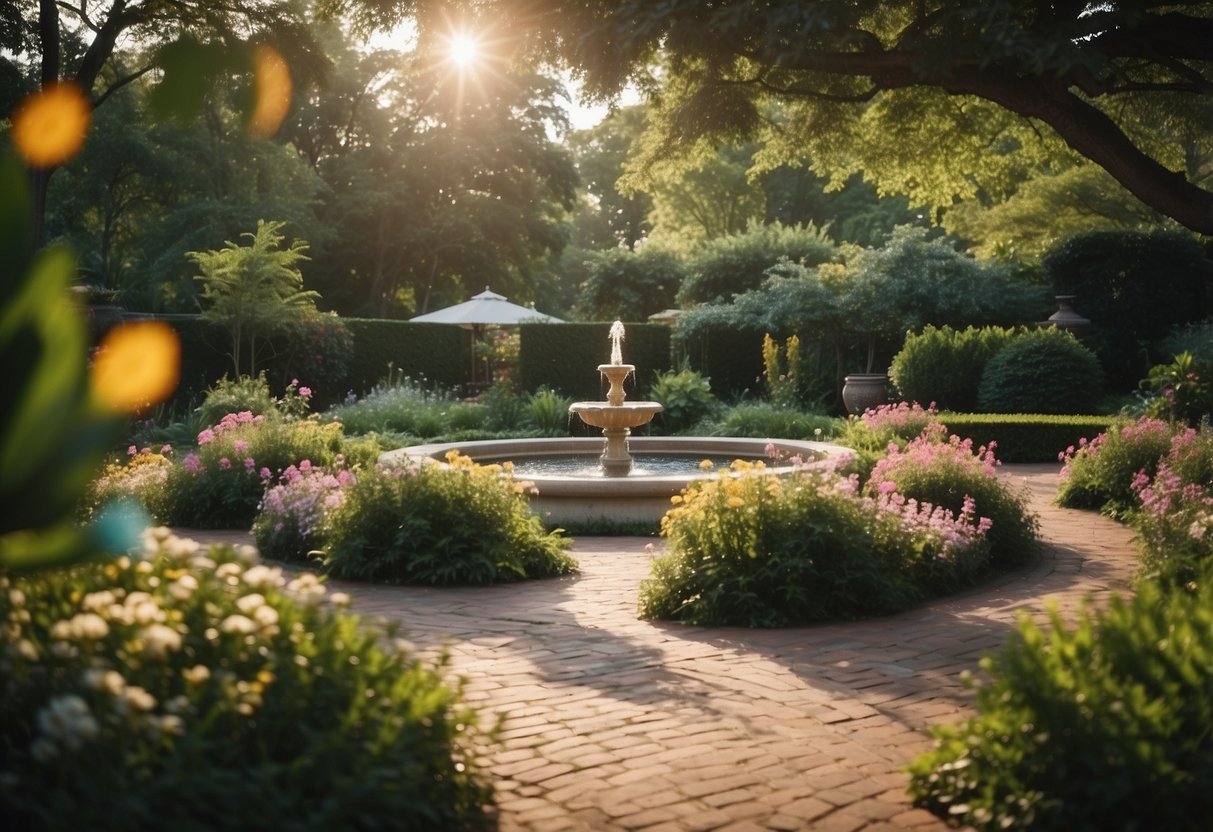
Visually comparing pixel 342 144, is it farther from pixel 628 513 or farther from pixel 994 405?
pixel 628 513

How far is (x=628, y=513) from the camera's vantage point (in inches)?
433

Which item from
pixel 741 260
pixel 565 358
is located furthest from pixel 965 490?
pixel 741 260

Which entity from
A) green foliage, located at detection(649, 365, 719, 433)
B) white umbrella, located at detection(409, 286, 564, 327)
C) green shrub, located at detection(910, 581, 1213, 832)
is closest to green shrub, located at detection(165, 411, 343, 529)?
green shrub, located at detection(910, 581, 1213, 832)

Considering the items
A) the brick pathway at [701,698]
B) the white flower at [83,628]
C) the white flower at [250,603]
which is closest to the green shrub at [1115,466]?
the brick pathway at [701,698]

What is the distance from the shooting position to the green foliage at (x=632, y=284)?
33375mm

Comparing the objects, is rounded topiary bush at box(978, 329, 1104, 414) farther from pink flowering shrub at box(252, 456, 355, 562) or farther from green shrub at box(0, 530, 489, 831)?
green shrub at box(0, 530, 489, 831)

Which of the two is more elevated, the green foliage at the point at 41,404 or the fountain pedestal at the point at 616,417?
the green foliage at the point at 41,404

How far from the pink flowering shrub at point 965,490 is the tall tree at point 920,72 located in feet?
8.52

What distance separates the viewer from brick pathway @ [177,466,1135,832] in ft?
12.5

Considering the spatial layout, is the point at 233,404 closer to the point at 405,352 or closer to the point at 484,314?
the point at 405,352

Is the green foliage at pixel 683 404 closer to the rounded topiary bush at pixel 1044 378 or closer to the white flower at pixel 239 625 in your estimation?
the rounded topiary bush at pixel 1044 378

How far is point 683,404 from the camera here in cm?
1970

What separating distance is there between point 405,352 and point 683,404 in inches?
269

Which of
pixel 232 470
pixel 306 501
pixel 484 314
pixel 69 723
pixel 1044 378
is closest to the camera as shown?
pixel 69 723
